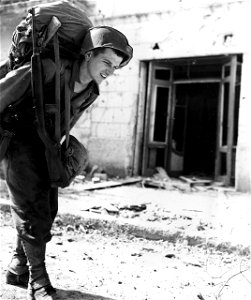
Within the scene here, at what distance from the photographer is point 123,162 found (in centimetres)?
818

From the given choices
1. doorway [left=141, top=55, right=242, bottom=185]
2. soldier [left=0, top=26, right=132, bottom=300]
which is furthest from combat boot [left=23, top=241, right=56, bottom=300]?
doorway [left=141, top=55, right=242, bottom=185]

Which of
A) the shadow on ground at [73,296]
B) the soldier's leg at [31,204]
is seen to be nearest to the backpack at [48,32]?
the soldier's leg at [31,204]

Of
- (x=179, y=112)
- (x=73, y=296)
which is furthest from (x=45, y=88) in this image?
(x=179, y=112)

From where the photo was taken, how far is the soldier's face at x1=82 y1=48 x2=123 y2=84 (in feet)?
6.34

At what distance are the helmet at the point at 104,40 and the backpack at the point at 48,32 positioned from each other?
0.24 feet

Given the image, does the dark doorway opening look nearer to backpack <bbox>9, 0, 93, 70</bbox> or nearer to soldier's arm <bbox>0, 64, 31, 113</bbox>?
backpack <bbox>9, 0, 93, 70</bbox>

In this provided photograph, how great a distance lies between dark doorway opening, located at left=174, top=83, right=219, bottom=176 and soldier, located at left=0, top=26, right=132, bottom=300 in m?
9.61

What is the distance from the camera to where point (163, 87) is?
845 centimetres

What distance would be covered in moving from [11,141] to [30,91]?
0.31 meters

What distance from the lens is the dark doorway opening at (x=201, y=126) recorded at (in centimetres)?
1157

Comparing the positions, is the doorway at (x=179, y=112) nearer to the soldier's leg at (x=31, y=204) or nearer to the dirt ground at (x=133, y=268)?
the dirt ground at (x=133, y=268)

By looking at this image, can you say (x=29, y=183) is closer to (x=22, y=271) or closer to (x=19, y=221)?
(x=19, y=221)

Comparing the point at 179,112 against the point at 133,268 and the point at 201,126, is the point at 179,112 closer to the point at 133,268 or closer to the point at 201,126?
the point at 201,126

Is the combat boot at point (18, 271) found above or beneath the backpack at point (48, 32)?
beneath
